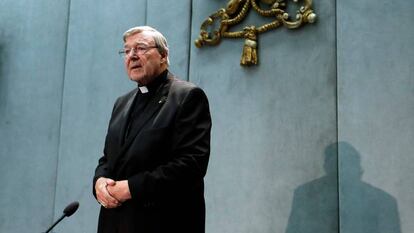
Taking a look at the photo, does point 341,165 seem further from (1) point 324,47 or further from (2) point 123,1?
(2) point 123,1

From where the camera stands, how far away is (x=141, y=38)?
1927mm

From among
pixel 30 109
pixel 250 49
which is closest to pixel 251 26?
pixel 250 49

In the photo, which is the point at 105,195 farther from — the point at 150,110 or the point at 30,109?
the point at 30,109

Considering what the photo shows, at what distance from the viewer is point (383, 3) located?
8.22 ft

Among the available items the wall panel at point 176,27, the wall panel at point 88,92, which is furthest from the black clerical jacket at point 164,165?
the wall panel at point 88,92

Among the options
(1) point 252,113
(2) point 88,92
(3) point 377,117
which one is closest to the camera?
(3) point 377,117

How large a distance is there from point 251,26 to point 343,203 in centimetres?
117

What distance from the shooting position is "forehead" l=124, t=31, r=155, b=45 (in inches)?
75.7

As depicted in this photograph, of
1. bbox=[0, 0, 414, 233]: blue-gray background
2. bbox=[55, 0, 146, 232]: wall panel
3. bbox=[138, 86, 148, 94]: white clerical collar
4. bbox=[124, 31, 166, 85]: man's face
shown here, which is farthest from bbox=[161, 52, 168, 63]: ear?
bbox=[55, 0, 146, 232]: wall panel

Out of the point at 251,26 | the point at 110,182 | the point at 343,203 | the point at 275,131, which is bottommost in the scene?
the point at 343,203

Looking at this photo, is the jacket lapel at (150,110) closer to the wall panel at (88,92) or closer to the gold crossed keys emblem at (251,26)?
the gold crossed keys emblem at (251,26)

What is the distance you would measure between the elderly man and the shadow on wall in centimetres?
98

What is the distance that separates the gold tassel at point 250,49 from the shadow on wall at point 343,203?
2.31 feet

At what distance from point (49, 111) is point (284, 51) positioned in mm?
2027
